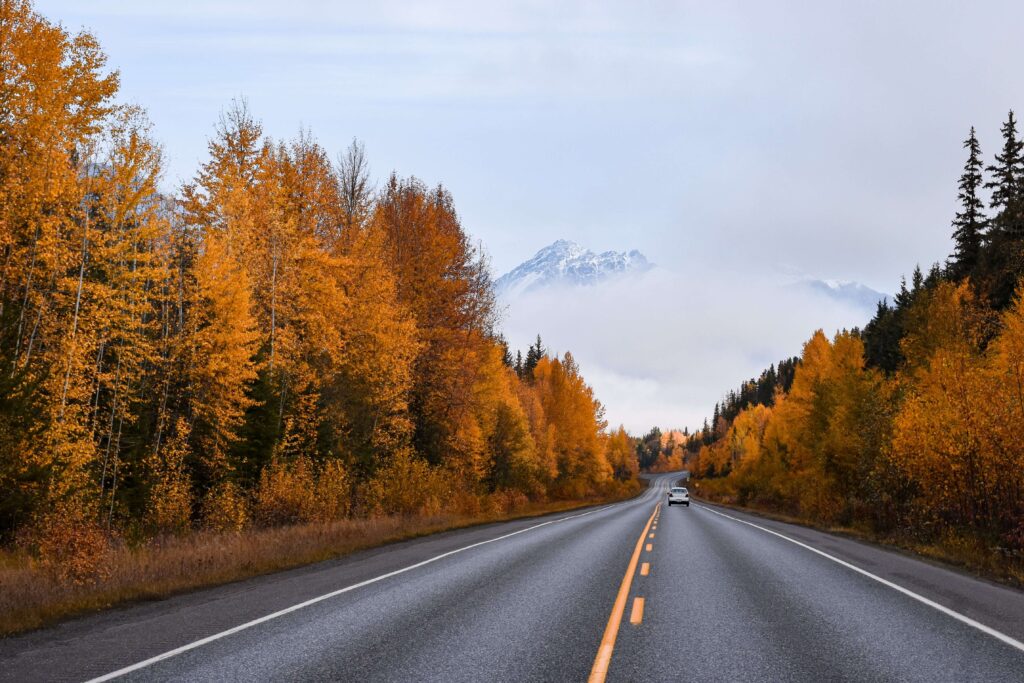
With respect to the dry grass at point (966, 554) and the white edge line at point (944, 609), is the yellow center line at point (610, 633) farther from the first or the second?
the dry grass at point (966, 554)

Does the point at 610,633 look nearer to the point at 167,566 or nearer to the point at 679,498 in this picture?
the point at 167,566

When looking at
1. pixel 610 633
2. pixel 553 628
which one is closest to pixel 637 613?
pixel 610 633

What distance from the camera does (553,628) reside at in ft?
25.5

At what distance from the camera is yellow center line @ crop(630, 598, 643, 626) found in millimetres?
8180

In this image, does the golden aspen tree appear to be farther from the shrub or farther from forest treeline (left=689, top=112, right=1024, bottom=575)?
forest treeline (left=689, top=112, right=1024, bottom=575)

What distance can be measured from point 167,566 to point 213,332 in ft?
27.4

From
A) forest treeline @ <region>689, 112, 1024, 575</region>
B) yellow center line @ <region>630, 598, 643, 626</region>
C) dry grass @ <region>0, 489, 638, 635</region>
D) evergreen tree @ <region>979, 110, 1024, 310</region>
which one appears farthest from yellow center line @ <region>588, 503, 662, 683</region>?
evergreen tree @ <region>979, 110, 1024, 310</region>

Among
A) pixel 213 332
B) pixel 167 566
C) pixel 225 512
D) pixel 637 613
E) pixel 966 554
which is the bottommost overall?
pixel 966 554

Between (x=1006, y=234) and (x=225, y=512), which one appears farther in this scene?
(x=1006, y=234)

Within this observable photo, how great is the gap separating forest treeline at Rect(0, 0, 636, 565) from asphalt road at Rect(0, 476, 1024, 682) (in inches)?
186

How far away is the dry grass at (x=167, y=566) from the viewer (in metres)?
8.92

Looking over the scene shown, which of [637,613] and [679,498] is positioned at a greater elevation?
[637,613]

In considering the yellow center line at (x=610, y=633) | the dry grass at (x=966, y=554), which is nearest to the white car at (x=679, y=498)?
the dry grass at (x=966, y=554)

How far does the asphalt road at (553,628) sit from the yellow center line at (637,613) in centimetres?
5
